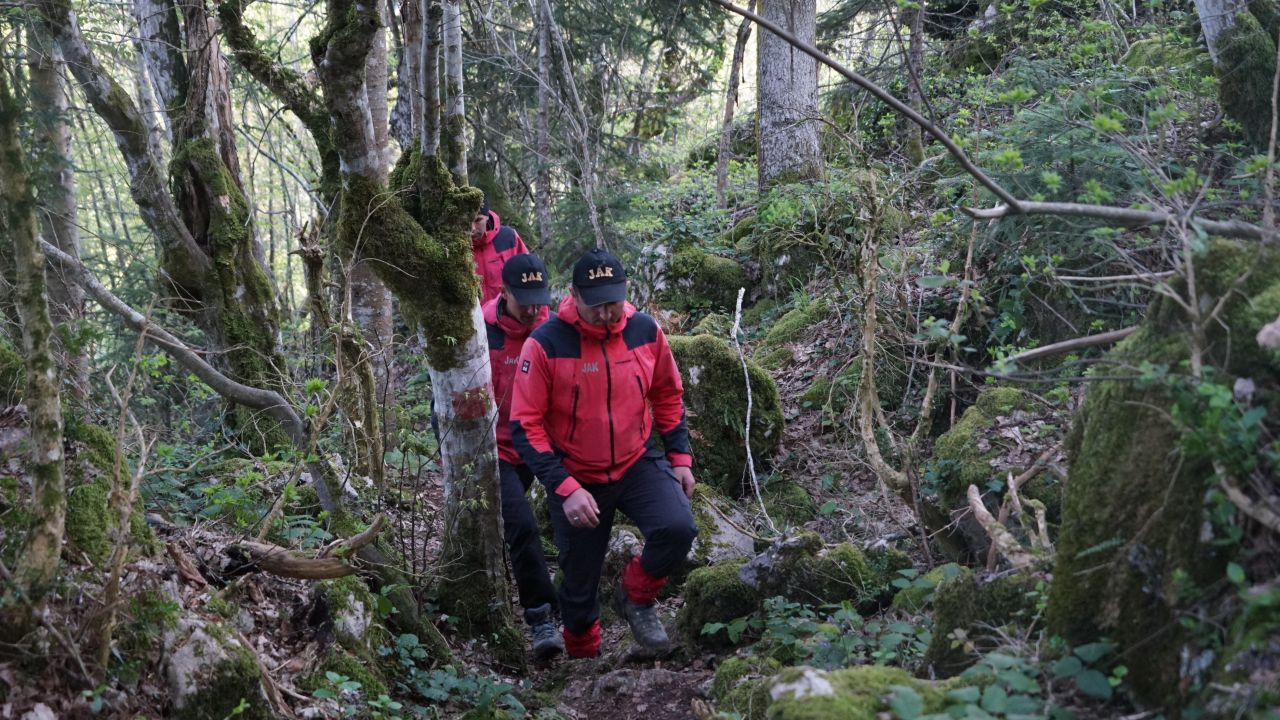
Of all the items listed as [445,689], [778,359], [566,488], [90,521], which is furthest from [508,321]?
[778,359]

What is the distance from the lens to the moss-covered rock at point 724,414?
25.7 feet

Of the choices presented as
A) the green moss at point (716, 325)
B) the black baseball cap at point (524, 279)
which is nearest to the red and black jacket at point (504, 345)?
the black baseball cap at point (524, 279)

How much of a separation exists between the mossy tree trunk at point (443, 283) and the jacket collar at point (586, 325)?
1.81ft

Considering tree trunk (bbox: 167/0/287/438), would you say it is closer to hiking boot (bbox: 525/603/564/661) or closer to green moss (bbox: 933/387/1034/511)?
hiking boot (bbox: 525/603/564/661)

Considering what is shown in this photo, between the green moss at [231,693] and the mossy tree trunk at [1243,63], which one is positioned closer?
the green moss at [231,693]

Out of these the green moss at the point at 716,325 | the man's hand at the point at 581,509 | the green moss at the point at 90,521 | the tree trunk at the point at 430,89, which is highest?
the tree trunk at the point at 430,89

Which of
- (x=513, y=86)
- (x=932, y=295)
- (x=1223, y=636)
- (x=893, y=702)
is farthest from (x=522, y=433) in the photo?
(x=513, y=86)

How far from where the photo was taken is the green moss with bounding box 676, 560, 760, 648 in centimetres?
545

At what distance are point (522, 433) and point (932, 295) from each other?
4.54m

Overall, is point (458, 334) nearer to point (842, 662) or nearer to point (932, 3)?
point (842, 662)

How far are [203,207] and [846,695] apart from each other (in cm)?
747

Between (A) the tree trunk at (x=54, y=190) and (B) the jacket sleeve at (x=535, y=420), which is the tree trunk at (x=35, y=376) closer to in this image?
(A) the tree trunk at (x=54, y=190)

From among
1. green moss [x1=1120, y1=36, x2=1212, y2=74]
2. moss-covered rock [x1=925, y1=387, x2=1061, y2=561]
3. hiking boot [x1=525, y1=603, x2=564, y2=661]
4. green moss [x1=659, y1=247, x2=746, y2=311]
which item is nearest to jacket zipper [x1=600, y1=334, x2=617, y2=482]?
hiking boot [x1=525, y1=603, x2=564, y2=661]

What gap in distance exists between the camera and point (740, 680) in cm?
441
